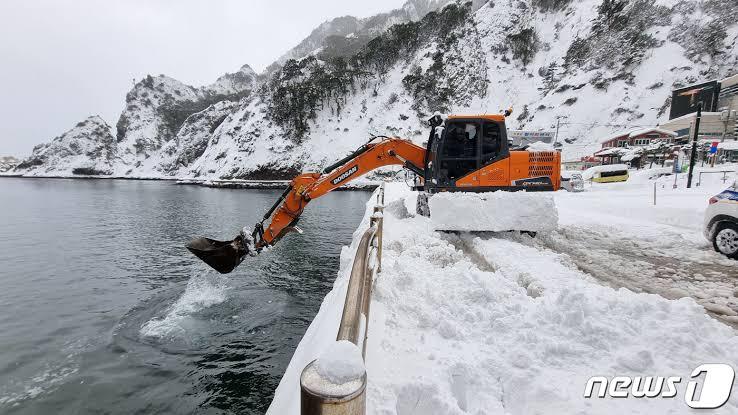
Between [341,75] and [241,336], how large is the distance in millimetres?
75080

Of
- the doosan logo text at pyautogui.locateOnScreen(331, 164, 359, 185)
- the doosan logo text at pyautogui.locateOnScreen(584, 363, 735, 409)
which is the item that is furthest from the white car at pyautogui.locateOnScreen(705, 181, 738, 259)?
the doosan logo text at pyautogui.locateOnScreen(331, 164, 359, 185)

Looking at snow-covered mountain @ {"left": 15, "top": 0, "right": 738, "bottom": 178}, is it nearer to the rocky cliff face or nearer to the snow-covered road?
the snow-covered road

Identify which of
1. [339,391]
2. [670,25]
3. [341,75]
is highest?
[670,25]

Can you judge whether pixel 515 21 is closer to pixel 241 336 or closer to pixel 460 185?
pixel 460 185

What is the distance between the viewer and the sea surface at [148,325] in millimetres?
4598

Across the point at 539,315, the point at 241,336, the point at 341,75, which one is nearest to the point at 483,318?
the point at 539,315

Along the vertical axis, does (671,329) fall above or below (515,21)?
below

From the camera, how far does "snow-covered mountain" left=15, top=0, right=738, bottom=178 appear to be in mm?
55031

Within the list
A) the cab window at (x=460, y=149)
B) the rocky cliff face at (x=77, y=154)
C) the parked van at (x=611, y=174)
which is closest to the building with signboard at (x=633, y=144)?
the parked van at (x=611, y=174)

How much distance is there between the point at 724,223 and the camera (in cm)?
704

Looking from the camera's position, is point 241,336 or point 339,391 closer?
point 339,391

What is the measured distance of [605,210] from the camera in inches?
547

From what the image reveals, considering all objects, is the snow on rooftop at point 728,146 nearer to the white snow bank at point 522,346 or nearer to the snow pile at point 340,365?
the white snow bank at point 522,346

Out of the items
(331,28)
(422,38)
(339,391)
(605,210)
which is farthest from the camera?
(331,28)
